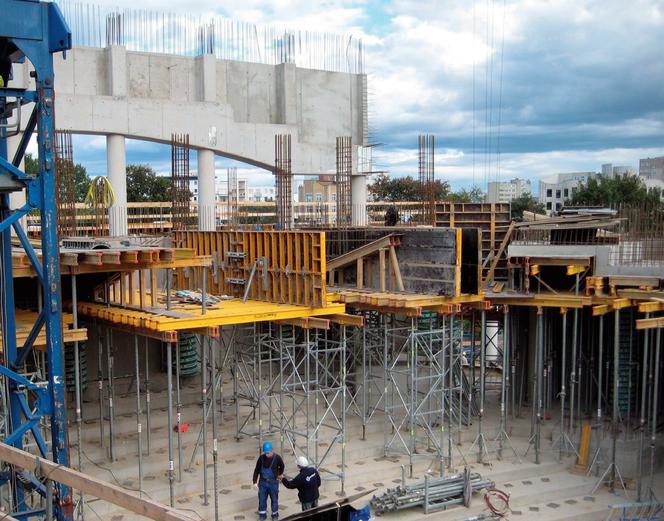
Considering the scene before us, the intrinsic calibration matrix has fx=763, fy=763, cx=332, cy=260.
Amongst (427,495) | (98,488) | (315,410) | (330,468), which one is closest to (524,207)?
(330,468)

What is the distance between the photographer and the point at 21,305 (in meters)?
17.9

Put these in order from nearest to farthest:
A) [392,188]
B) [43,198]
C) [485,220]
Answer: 1. [43,198]
2. [485,220]
3. [392,188]

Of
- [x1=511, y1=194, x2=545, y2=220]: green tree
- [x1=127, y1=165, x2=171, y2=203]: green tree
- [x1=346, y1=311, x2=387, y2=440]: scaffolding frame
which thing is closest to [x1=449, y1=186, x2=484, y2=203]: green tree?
[x1=511, y1=194, x2=545, y2=220]: green tree

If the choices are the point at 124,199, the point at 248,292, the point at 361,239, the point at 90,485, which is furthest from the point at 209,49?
the point at 90,485

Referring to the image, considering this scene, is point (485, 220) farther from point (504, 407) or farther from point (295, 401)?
point (295, 401)

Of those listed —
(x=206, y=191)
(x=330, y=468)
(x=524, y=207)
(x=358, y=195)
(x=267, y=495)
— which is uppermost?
(x=206, y=191)

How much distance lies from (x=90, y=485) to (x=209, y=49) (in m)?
24.2

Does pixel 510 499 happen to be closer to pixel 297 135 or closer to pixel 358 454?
pixel 358 454

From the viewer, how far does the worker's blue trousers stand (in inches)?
583

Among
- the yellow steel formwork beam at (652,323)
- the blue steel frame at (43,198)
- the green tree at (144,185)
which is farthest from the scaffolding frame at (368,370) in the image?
the green tree at (144,185)

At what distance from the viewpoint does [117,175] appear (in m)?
25.8

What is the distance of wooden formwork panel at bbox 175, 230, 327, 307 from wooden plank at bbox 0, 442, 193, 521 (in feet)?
32.8

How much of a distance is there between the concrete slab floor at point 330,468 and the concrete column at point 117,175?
24.0 feet

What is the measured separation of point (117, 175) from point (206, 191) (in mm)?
3439
